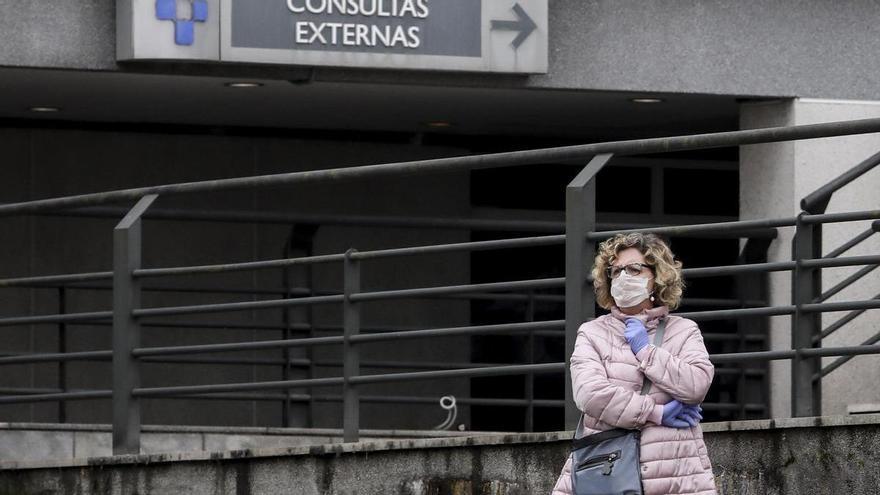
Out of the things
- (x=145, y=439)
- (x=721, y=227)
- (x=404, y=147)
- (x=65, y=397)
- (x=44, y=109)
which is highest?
(x=44, y=109)

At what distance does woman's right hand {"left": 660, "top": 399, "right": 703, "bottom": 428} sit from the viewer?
19.1ft

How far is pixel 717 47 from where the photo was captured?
12992 millimetres

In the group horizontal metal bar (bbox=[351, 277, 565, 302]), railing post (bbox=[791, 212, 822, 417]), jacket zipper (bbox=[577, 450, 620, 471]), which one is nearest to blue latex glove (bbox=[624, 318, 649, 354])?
jacket zipper (bbox=[577, 450, 620, 471])

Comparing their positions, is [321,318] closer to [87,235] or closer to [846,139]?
[87,235]

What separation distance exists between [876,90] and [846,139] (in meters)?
0.55

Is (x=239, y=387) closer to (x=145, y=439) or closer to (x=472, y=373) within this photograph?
(x=472, y=373)

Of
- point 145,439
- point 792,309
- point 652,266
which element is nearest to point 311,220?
point 145,439

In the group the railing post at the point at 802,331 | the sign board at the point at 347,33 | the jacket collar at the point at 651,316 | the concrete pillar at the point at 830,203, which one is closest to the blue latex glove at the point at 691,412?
the jacket collar at the point at 651,316

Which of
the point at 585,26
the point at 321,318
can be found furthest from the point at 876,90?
the point at 321,318

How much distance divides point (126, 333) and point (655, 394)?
403cm

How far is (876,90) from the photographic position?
13.0 meters

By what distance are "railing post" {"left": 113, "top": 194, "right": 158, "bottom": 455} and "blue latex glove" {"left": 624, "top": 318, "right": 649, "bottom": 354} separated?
387cm

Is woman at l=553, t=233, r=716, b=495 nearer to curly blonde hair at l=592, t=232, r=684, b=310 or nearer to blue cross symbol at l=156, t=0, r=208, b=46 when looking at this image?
curly blonde hair at l=592, t=232, r=684, b=310

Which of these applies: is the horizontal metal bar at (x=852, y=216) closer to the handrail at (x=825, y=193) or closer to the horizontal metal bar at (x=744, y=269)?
the horizontal metal bar at (x=744, y=269)
